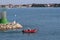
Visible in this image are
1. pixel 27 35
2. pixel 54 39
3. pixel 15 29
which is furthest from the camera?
pixel 15 29

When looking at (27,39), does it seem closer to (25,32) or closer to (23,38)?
(23,38)

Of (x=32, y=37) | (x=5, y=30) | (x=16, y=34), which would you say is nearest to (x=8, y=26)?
(x=5, y=30)

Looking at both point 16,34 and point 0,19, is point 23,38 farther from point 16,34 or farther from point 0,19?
point 0,19

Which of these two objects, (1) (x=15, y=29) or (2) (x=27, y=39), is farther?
(1) (x=15, y=29)

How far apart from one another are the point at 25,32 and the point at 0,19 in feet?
25.9

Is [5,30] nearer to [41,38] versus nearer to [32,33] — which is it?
[32,33]

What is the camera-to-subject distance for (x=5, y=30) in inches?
2489

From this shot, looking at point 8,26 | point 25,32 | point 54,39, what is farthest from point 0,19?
point 54,39

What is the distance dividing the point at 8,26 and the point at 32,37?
369 inches

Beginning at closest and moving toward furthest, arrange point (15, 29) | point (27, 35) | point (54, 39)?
point (54, 39) → point (27, 35) → point (15, 29)

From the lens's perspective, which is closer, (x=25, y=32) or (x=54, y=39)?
(x=54, y=39)

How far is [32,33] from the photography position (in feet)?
194

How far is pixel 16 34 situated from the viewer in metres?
58.8

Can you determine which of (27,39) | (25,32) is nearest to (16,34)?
(25,32)
